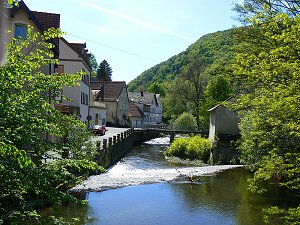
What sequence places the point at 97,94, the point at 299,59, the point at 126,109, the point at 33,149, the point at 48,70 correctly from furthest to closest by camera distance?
the point at 126,109 → the point at 97,94 → the point at 48,70 → the point at 299,59 → the point at 33,149

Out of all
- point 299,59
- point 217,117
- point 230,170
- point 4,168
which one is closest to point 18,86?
point 4,168

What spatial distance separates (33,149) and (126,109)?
66.8 m

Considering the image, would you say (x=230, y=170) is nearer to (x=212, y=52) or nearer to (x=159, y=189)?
(x=159, y=189)

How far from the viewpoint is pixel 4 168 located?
5.18 metres

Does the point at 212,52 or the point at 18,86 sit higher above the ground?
the point at 212,52

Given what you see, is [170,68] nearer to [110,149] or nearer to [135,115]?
[135,115]

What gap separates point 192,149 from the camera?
36.8 meters

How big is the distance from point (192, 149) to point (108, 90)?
110 ft

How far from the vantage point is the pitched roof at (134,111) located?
77.2m

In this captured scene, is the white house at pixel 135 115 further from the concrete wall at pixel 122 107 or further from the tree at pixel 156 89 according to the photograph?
the tree at pixel 156 89

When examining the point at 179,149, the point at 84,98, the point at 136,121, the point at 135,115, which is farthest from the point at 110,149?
the point at 136,121

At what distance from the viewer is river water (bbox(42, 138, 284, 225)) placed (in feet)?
49.0

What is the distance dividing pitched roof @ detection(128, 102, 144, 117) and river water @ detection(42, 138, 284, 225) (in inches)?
1982

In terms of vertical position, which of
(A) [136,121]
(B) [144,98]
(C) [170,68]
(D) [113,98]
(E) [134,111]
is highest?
(C) [170,68]
